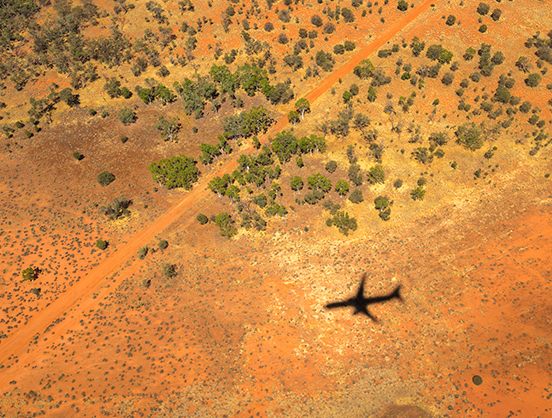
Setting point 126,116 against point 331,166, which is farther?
point 126,116

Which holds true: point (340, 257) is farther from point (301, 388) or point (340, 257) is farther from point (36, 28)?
point (36, 28)

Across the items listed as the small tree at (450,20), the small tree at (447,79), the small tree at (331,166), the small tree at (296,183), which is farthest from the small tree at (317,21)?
the small tree at (296,183)

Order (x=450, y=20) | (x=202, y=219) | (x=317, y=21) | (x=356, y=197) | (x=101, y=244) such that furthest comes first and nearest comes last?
(x=317, y=21), (x=450, y=20), (x=356, y=197), (x=202, y=219), (x=101, y=244)

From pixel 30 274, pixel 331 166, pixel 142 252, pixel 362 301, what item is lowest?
pixel 362 301

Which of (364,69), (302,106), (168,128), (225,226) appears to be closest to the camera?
(225,226)

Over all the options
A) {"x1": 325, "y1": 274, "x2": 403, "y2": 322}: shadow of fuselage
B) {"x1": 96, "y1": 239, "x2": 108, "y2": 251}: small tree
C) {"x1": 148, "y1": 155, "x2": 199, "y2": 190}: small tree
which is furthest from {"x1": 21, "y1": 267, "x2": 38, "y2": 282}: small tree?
{"x1": 325, "y1": 274, "x2": 403, "y2": 322}: shadow of fuselage

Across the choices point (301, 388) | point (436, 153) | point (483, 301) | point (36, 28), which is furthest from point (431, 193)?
point (36, 28)

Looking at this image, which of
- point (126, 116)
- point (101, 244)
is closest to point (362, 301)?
point (101, 244)

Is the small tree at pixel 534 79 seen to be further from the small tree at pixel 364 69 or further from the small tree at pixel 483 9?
the small tree at pixel 364 69

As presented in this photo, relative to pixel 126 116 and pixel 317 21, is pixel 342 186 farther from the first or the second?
pixel 317 21

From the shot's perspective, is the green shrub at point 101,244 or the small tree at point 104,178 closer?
the green shrub at point 101,244

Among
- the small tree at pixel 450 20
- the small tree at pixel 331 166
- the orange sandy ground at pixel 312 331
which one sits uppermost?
the small tree at pixel 450 20

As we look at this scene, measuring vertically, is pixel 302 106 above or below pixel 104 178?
above
